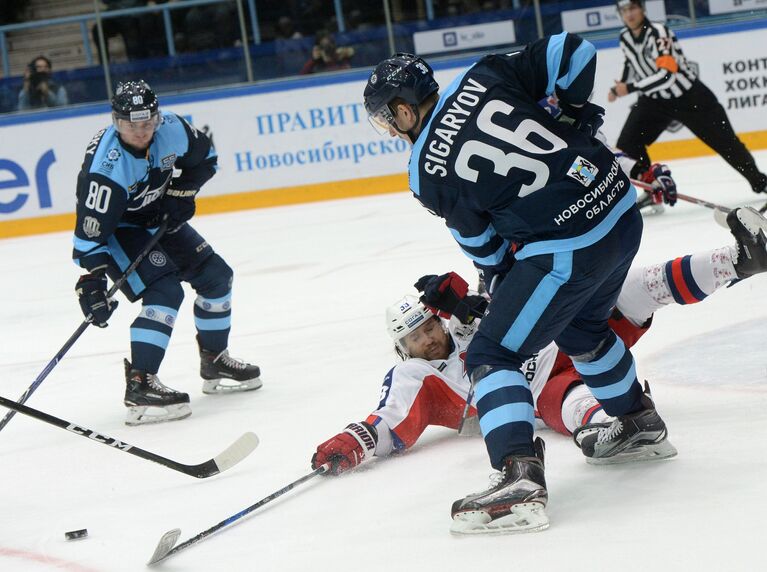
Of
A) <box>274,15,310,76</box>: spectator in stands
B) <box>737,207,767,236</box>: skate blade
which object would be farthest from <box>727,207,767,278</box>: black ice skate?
<box>274,15,310,76</box>: spectator in stands

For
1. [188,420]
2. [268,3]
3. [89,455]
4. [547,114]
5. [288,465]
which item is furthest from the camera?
[268,3]

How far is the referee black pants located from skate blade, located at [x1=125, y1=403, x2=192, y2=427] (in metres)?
3.66

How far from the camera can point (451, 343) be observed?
10.7ft

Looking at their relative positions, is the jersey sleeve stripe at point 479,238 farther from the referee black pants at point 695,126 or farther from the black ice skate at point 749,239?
the referee black pants at point 695,126

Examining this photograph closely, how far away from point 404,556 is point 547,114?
0.98 m

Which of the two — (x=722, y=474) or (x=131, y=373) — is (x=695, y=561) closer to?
(x=722, y=474)

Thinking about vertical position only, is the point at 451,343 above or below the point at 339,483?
above

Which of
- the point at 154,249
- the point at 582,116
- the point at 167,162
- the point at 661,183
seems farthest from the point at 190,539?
the point at 661,183

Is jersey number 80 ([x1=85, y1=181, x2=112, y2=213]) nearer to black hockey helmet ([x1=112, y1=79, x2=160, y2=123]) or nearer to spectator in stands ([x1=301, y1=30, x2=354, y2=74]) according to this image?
black hockey helmet ([x1=112, y1=79, x2=160, y2=123])

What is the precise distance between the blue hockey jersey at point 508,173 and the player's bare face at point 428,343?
76 cm

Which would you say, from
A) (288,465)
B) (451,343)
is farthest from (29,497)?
(451,343)

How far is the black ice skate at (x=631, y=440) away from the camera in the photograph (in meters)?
2.73

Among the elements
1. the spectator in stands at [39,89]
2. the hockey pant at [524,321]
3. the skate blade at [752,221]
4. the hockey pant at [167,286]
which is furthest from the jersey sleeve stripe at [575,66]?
the spectator in stands at [39,89]

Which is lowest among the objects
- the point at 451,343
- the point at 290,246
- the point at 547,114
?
the point at 290,246
